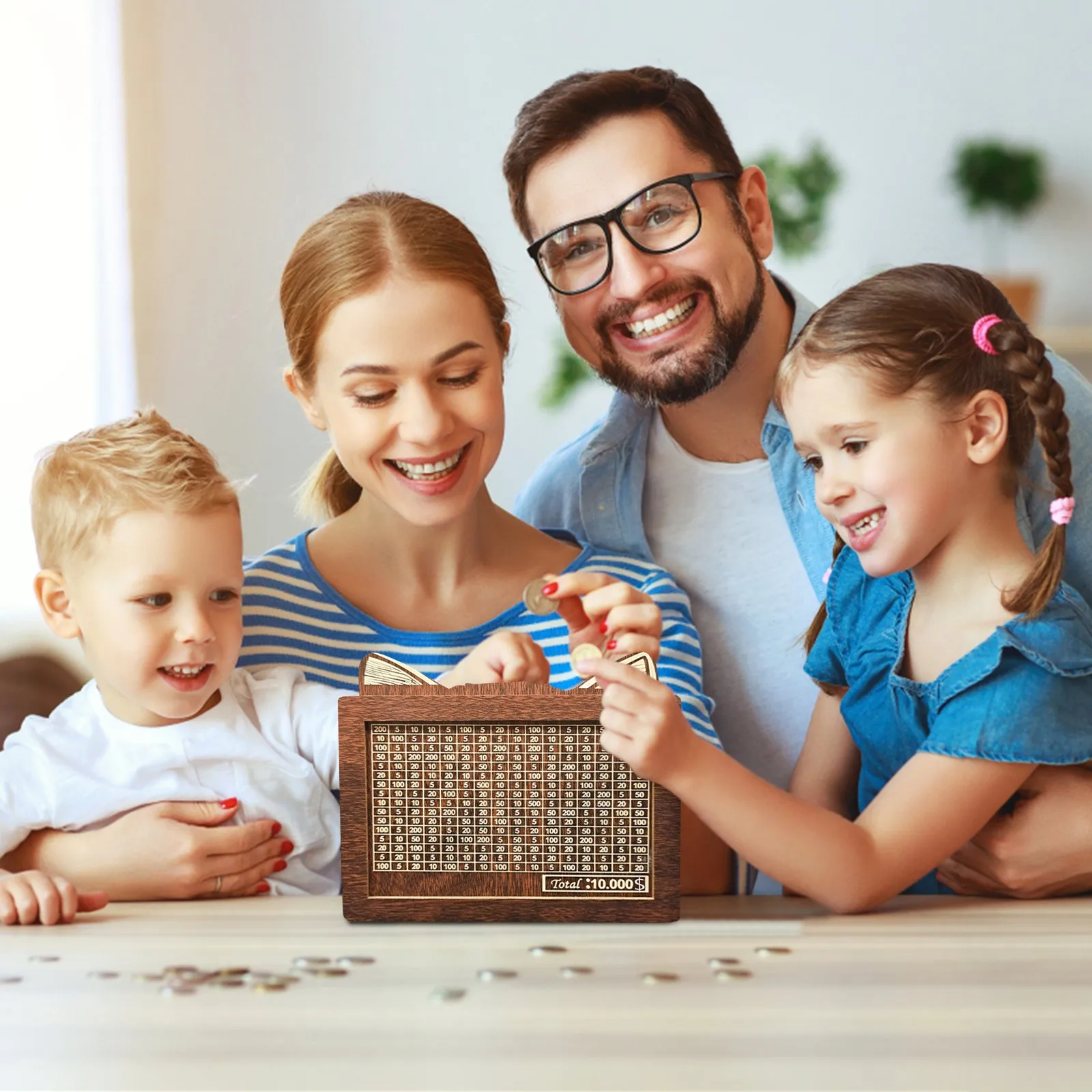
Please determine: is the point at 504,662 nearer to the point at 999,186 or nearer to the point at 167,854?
the point at 167,854

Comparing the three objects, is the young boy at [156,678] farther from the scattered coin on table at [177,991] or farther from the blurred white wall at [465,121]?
the blurred white wall at [465,121]

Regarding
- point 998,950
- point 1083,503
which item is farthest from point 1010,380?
point 998,950

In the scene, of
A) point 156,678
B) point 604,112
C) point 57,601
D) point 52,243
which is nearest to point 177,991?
point 156,678

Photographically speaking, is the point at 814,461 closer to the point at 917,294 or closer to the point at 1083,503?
the point at 917,294

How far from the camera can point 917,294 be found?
133cm

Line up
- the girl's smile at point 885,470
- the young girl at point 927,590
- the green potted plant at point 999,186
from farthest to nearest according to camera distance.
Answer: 1. the green potted plant at point 999,186
2. the girl's smile at point 885,470
3. the young girl at point 927,590

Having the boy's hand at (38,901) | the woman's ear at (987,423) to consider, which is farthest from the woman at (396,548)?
the woman's ear at (987,423)

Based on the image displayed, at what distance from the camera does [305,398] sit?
153cm

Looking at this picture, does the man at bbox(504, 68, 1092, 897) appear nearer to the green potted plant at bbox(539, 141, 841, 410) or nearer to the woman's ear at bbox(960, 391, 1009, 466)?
the woman's ear at bbox(960, 391, 1009, 466)

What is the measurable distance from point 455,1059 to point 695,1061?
134mm

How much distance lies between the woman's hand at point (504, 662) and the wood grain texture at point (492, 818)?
5.2 inches

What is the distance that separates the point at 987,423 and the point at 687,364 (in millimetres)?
493

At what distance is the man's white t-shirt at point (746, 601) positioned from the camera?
1.73 m

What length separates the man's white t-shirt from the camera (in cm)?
173
